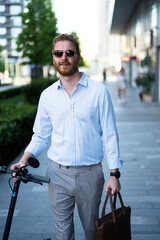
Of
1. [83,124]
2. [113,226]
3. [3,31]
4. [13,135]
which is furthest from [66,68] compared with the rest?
[3,31]

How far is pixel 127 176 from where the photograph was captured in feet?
18.8

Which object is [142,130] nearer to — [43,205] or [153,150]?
[153,150]

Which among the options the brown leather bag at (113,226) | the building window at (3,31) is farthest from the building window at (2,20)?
the brown leather bag at (113,226)

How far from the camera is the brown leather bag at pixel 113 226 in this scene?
217cm

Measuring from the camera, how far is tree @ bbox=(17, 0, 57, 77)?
107 feet

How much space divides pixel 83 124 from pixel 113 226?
701 mm

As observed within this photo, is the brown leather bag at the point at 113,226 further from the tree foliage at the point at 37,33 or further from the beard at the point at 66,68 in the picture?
the tree foliage at the point at 37,33

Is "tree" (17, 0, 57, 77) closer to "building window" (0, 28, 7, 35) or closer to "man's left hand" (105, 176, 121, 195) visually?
"man's left hand" (105, 176, 121, 195)

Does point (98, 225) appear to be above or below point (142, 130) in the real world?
above

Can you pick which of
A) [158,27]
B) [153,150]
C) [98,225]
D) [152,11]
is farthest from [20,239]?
[152,11]

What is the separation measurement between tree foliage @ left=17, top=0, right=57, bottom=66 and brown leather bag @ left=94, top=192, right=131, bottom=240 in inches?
1205

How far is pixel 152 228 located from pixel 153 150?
12.9 feet

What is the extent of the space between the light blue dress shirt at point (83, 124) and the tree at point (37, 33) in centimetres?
3021

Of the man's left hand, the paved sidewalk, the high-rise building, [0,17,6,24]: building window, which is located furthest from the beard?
[0,17,6,24]: building window
